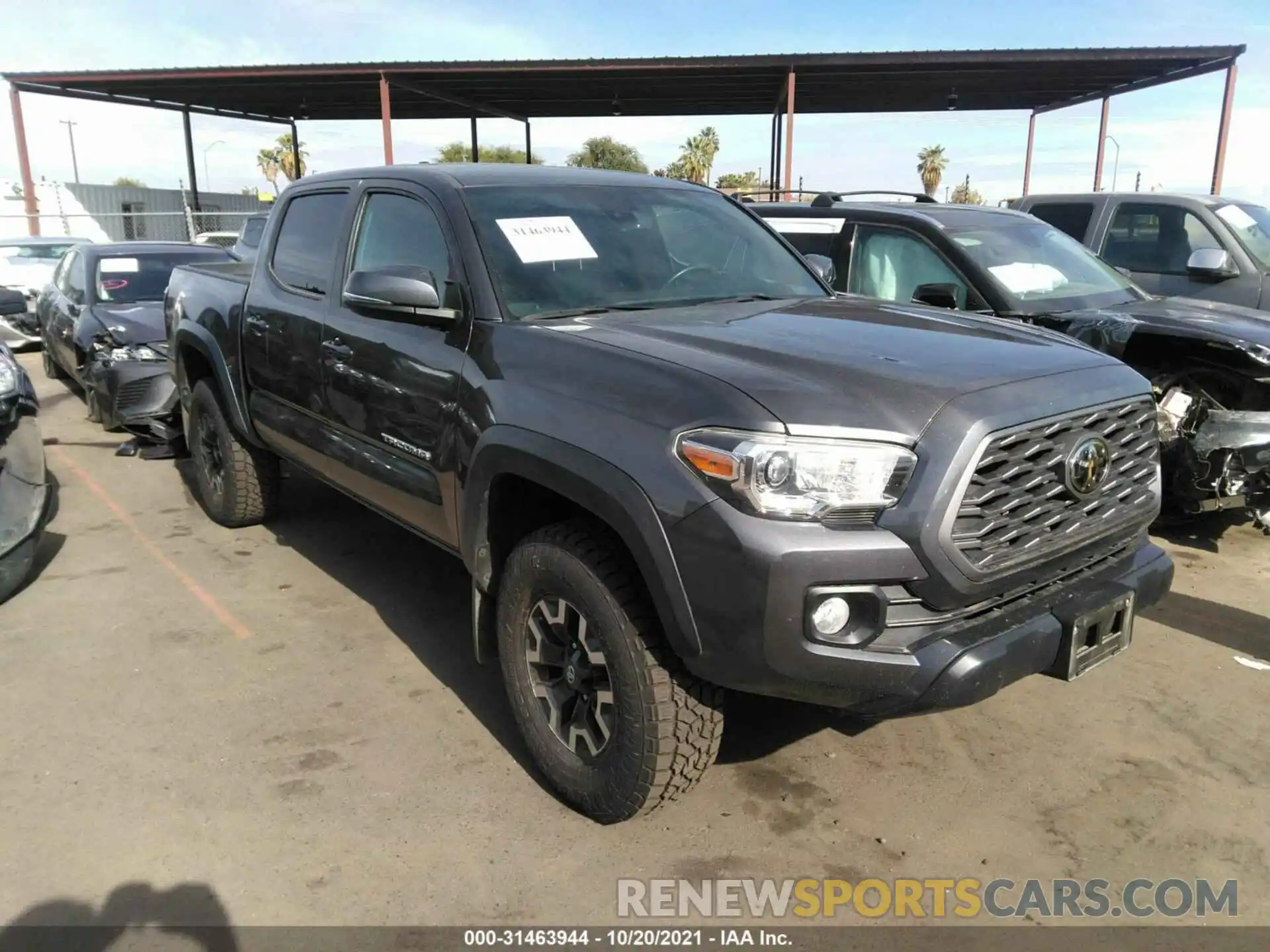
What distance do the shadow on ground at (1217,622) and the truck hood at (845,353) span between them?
6.07 feet

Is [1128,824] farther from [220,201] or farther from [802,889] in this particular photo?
[220,201]

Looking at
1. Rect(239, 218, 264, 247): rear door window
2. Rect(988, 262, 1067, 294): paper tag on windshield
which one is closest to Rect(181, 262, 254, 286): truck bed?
Rect(239, 218, 264, 247): rear door window

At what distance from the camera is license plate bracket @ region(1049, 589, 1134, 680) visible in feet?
8.27

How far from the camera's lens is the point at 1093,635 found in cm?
259

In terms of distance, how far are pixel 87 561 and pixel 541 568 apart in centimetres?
363

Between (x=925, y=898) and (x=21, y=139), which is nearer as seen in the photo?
(x=925, y=898)

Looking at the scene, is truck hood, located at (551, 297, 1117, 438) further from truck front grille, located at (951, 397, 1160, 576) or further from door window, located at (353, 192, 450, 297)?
door window, located at (353, 192, 450, 297)

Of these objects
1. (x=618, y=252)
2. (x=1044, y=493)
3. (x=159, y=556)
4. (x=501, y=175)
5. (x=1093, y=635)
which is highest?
(x=501, y=175)

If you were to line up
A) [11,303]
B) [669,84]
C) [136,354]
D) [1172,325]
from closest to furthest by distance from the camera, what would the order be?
[1172,325] < [11,303] < [136,354] < [669,84]

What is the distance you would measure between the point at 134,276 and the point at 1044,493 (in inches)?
347

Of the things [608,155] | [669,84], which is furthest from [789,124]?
[608,155]

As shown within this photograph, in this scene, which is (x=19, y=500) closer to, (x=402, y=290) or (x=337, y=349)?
(x=337, y=349)

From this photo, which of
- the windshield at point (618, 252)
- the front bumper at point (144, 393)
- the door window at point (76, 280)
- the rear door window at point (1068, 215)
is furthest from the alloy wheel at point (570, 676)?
the door window at point (76, 280)

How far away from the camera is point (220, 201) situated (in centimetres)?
2988
